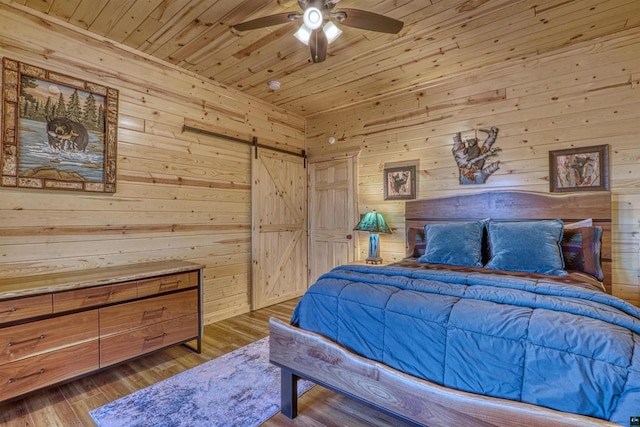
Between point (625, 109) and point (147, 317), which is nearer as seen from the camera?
point (147, 317)

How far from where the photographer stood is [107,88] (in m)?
2.77

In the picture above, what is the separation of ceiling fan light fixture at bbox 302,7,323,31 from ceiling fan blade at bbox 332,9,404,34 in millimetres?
100

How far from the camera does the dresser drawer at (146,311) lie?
2283 millimetres

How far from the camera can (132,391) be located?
87.3 inches

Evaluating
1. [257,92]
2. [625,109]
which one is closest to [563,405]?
[625,109]

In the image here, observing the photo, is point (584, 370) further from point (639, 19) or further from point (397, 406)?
point (639, 19)

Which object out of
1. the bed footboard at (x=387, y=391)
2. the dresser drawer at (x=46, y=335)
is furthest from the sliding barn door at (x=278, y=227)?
the bed footboard at (x=387, y=391)

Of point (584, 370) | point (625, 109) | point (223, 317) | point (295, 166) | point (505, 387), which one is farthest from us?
point (295, 166)

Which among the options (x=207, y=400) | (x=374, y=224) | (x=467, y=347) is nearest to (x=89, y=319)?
(x=207, y=400)

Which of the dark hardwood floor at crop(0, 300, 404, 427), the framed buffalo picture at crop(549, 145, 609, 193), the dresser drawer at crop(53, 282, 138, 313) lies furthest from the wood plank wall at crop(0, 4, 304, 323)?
the framed buffalo picture at crop(549, 145, 609, 193)

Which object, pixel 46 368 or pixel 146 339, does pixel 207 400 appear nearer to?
pixel 146 339

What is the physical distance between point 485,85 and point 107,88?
372 centimetres


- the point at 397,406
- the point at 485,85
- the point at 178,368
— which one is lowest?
the point at 178,368

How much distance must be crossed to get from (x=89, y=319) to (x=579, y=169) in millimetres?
4210
